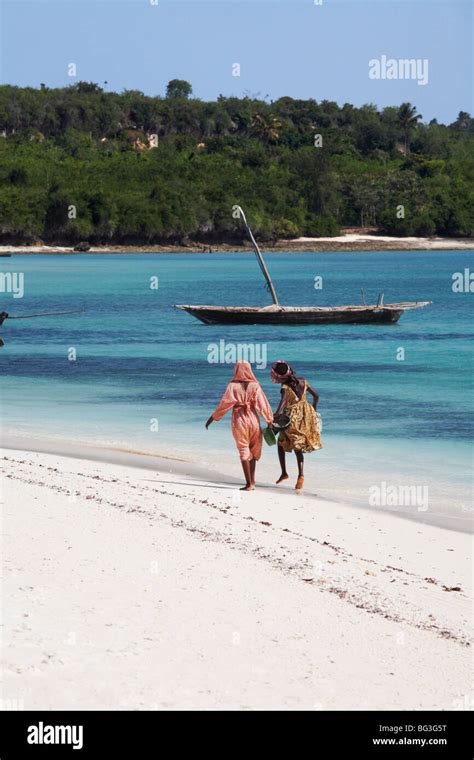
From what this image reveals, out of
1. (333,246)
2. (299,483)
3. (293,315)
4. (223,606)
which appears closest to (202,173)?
(333,246)

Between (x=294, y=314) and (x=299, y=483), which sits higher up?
(x=294, y=314)

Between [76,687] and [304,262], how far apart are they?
129 m

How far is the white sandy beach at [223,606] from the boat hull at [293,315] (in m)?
28.7

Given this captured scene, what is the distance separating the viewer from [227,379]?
29094 mm

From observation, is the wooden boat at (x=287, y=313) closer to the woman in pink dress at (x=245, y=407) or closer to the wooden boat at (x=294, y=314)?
the wooden boat at (x=294, y=314)

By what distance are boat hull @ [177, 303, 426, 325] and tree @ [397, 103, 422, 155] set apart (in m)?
147

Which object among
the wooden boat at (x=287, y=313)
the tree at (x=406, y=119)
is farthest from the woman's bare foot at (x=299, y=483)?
the tree at (x=406, y=119)

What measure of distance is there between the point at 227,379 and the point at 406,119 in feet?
546

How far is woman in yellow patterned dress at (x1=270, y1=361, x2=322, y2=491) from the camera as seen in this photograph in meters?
12.9

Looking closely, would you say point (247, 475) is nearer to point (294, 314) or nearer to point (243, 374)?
point (243, 374)

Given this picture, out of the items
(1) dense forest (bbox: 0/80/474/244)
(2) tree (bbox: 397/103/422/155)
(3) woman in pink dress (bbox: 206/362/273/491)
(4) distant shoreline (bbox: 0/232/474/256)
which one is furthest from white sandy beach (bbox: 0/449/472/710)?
(2) tree (bbox: 397/103/422/155)

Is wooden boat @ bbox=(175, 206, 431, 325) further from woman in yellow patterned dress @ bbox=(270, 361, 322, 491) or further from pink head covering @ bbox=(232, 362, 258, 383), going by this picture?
pink head covering @ bbox=(232, 362, 258, 383)

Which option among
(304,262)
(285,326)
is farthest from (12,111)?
(285,326)
